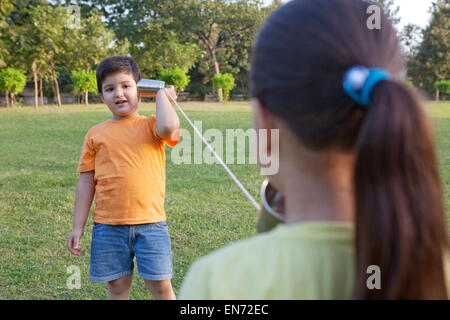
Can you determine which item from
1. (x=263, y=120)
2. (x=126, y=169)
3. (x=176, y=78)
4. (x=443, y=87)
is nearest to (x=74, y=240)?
(x=126, y=169)

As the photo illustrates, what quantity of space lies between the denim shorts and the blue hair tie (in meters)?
1.44

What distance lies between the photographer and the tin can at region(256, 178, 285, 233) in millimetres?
1022

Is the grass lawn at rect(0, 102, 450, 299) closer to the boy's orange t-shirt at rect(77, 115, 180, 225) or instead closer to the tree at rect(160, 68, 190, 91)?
the boy's orange t-shirt at rect(77, 115, 180, 225)

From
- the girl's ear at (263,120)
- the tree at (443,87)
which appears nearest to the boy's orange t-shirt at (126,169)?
the girl's ear at (263,120)

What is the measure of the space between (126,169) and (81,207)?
0.98 feet

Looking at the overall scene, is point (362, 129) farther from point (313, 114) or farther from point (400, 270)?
point (400, 270)

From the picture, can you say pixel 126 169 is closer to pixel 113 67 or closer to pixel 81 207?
pixel 81 207

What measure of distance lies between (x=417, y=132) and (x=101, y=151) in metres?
1.59

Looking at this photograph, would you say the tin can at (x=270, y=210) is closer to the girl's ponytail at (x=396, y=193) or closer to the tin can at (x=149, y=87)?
the girl's ponytail at (x=396, y=193)

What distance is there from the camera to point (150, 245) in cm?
196

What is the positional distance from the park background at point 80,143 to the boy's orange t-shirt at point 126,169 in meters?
0.81

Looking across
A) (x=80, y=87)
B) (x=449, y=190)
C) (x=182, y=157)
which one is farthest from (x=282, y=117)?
(x=80, y=87)

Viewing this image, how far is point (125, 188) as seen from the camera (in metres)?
1.99

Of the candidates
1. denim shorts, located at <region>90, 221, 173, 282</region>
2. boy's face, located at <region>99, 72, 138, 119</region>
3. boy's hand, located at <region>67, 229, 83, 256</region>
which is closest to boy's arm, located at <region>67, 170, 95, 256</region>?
boy's hand, located at <region>67, 229, 83, 256</region>
